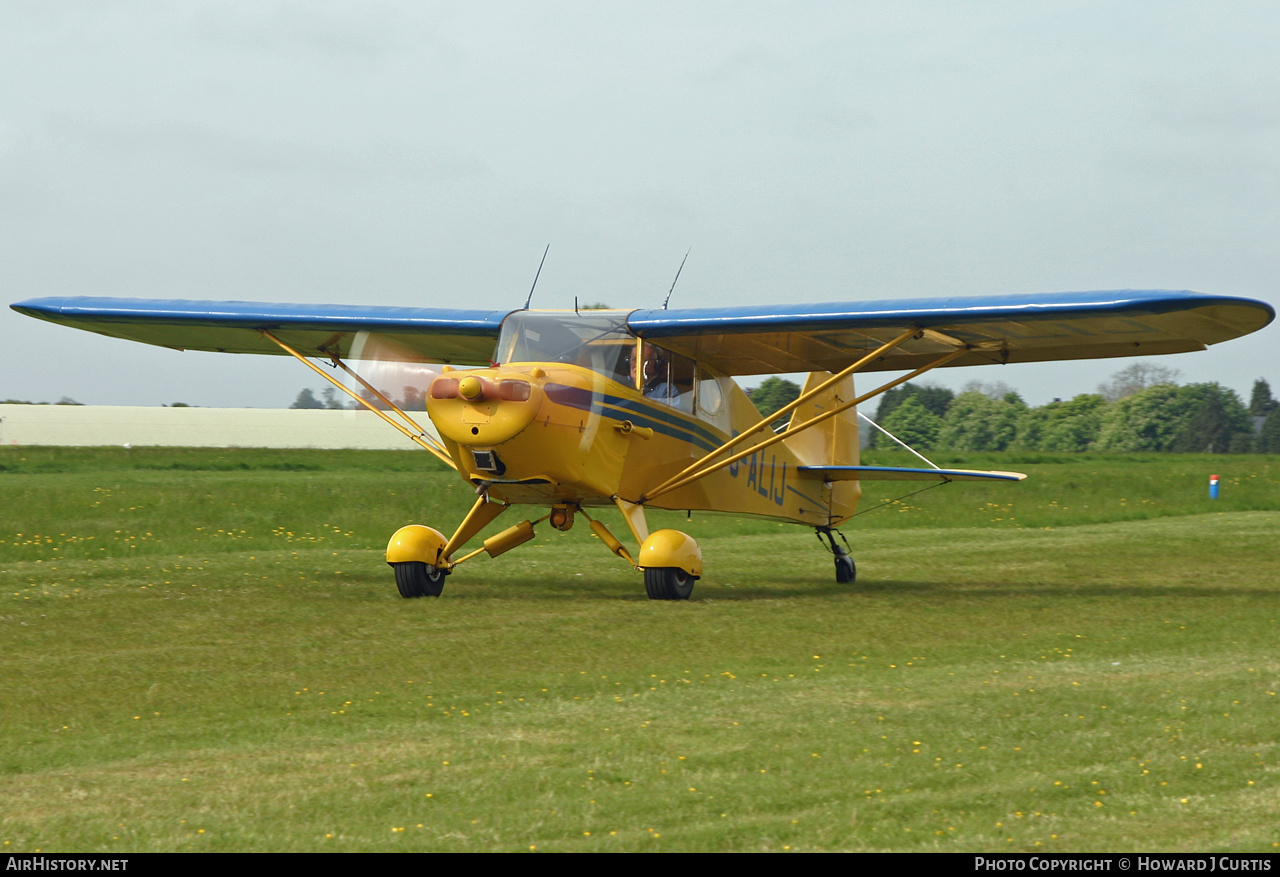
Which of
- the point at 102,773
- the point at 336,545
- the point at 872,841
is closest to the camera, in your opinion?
the point at 872,841

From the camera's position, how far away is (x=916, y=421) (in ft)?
304

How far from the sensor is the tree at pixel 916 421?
90.6 metres

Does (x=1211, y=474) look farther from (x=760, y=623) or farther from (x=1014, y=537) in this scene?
(x=760, y=623)

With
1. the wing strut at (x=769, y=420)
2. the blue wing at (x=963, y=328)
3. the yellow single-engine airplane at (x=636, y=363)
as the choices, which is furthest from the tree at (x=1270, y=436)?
the wing strut at (x=769, y=420)

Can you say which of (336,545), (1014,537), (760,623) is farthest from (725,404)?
(1014,537)

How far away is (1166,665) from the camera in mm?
8906

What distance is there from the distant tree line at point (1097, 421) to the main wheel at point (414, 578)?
254 feet

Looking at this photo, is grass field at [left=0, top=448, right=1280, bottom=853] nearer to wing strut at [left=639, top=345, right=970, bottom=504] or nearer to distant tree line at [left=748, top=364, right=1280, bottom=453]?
wing strut at [left=639, top=345, right=970, bottom=504]

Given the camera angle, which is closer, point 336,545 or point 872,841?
point 872,841

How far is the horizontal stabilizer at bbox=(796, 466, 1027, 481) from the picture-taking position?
573 inches

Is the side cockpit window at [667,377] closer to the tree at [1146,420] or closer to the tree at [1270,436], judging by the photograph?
the tree at [1270,436]

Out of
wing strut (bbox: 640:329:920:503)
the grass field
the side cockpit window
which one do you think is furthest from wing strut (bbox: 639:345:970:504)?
the grass field

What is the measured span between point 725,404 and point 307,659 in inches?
272

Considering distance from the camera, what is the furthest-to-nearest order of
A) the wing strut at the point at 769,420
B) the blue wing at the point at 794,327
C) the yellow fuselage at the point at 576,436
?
the wing strut at the point at 769,420 → the blue wing at the point at 794,327 → the yellow fuselage at the point at 576,436
